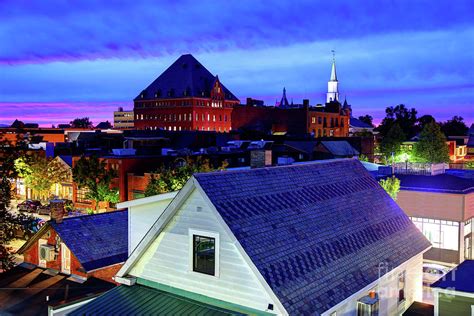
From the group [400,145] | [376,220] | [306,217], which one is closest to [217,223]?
[306,217]

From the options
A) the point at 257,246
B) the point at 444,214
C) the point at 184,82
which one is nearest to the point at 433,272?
the point at 444,214

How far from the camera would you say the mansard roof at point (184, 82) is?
451 feet

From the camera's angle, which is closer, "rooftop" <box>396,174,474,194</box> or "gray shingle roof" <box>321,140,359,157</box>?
"rooftop" <box>396,174,474,194</box>

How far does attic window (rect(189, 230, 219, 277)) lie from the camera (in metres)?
13.1

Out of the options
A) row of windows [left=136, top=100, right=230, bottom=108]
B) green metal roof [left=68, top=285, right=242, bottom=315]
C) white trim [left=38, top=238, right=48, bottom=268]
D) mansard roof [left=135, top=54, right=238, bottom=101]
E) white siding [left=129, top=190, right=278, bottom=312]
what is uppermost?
mansard roof [left=135, top=54, right=238, bottom=101]

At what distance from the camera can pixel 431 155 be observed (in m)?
70.8

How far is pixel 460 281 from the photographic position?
1542 centimetres

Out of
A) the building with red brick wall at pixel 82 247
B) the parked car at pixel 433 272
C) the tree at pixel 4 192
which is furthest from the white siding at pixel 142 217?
the parked car at pixel 433 272

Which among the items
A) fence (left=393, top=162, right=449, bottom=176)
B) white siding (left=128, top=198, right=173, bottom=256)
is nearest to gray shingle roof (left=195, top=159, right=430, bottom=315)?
white siding (left=128, top=198, right=173, bottom=256)

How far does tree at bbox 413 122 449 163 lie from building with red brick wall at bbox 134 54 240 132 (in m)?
75.3

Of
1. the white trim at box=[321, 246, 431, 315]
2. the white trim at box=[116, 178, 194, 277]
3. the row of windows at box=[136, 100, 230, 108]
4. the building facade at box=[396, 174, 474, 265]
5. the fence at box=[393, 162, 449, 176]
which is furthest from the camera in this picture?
the row of windows at box=[136, 100, 230, 108]

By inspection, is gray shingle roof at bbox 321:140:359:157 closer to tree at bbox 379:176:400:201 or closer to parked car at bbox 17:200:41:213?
parked car at bbox 17:200:41:213

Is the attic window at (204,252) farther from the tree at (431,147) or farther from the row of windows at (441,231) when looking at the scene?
the tree at (431,147)

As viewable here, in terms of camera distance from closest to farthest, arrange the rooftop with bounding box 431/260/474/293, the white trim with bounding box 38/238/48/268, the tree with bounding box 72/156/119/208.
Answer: the rooftop with bounding box 431/260/474/293 → the white trim with bounding box 38/238/48/268 → the tree with bounding box 72/156/119/208
